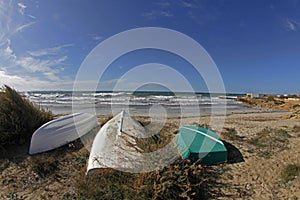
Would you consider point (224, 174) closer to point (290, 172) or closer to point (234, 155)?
point (234, 155)

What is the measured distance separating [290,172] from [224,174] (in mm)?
1394

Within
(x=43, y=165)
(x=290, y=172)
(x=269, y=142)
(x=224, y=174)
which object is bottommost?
(x=43, y=165)

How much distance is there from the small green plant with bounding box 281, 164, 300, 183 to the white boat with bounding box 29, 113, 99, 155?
5877mm

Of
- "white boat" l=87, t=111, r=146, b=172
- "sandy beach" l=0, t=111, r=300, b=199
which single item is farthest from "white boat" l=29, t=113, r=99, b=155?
"white boat" l=87, t=111, r=146, b=172

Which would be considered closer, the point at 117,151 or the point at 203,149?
the point at 117,151

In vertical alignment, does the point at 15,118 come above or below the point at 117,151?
above

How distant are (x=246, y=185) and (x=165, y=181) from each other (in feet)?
6.03

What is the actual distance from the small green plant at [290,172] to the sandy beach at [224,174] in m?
0.09

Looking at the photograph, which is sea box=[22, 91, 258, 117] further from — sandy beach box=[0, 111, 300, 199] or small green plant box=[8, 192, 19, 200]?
small green plant box=[8, 192, 19, 200]

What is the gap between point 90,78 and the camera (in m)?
6.36

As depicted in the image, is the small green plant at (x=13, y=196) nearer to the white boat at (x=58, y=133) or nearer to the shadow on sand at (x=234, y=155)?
the white boat at (x=58, y=133)

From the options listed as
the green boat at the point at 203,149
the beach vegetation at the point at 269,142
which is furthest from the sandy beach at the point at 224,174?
the green boat at the point at 203,149

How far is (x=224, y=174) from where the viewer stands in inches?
180

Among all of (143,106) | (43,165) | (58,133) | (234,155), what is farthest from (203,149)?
(143,106)
